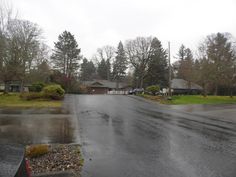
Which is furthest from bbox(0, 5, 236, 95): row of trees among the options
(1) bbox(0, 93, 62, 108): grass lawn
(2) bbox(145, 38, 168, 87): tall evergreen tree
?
(1) bbox(0, 93, 62, 108): grass lawn

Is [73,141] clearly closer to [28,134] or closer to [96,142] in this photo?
[96,142]

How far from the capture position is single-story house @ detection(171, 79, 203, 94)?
55.0 m

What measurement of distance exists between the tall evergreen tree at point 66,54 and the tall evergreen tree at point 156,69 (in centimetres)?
2045

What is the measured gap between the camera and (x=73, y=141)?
8.21 metres

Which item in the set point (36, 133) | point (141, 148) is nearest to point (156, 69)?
point (36, 133)

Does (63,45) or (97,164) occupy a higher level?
(63,45)

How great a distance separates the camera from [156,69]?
54.2 m

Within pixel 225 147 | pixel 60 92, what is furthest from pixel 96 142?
pixel 60 92

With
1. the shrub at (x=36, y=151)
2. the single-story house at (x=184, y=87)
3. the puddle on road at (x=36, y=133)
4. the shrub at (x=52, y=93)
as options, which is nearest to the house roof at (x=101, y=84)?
the single-story house at (x=184, y=87)

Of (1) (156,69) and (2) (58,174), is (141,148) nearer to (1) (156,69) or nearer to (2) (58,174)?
(2) (58,174)

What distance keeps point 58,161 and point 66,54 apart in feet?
197

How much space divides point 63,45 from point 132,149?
60.3 m

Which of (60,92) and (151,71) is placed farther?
(151,71)

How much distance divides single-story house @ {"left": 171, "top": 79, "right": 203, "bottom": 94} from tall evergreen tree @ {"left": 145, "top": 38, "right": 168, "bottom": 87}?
235 centimetres
